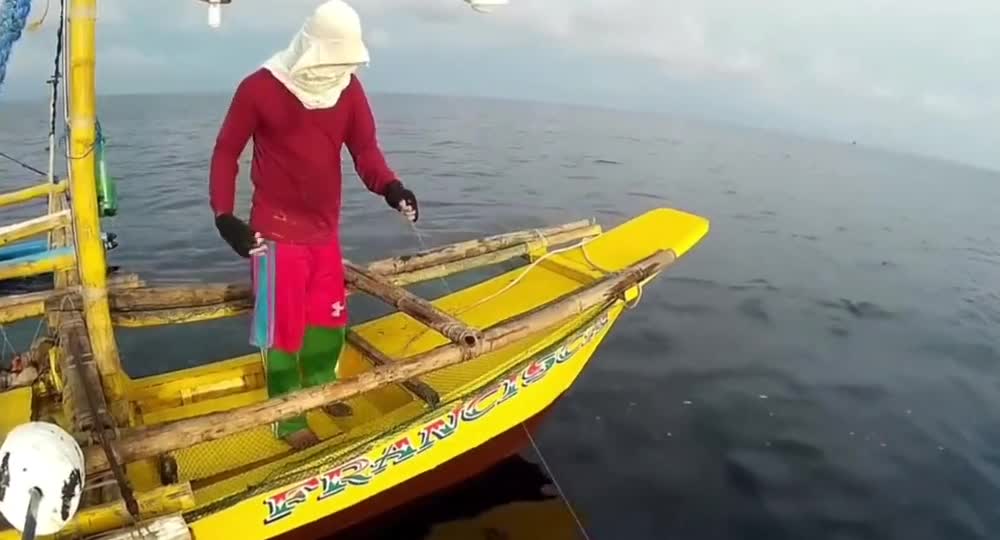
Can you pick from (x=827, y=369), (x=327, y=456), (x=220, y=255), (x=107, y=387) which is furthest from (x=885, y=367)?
(x=220, y=255)

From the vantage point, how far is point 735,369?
8.66m

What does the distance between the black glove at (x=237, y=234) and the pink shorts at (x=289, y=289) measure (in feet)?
1.51

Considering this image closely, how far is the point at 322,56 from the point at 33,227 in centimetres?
655

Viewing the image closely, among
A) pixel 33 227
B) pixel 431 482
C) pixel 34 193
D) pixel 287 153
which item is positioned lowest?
pixel 431 482

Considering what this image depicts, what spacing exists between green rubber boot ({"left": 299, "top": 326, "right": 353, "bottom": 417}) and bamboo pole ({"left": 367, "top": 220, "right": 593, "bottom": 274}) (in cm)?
118

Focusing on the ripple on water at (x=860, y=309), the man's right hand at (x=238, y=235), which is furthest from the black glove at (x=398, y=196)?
the ripple on water at (x=860, y=309)

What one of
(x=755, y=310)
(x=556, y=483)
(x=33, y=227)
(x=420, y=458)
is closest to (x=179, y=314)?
(x=420, y=458)

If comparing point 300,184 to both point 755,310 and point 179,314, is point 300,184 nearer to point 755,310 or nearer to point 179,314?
point 179,314

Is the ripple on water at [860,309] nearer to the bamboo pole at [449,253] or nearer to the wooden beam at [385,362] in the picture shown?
the bamboo pole at [449,253]

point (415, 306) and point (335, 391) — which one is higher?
point (415, 306)

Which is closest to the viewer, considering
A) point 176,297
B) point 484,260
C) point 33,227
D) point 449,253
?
point 176,297

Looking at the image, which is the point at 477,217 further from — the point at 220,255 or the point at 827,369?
the point at 827,369

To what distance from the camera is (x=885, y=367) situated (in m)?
9.20

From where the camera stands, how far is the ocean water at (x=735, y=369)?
231 inches
